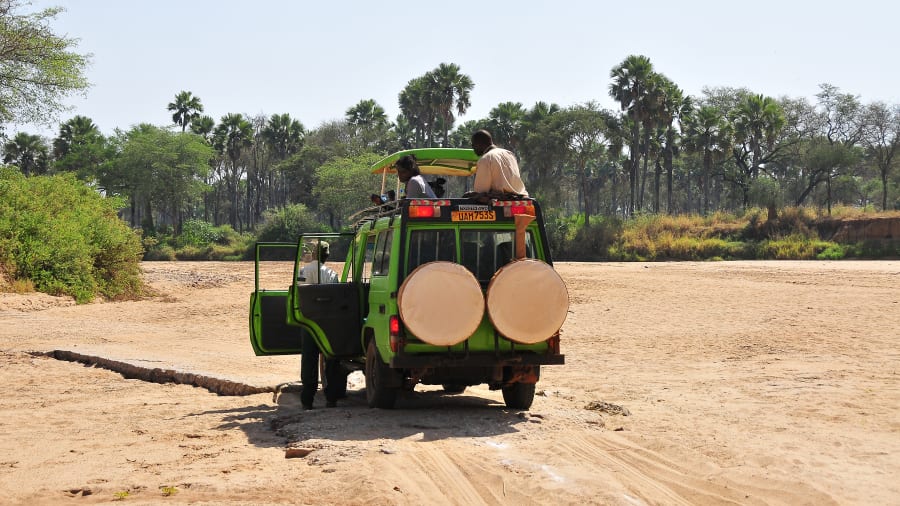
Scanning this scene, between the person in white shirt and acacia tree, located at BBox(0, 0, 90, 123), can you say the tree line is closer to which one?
acacia tree, located at BBox(0, 0, 90, 123)

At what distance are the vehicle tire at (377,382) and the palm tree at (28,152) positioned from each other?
8490cm

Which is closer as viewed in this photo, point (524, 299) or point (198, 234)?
point (524, 299)

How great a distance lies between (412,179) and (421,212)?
43.6 inches

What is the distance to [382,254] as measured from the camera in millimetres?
9906

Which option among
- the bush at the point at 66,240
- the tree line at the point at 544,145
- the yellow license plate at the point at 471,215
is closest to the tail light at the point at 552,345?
the yellow license plate at the point at 471,215

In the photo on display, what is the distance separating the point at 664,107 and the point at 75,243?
48875mm

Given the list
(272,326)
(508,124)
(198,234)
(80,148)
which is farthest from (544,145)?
(272,326)

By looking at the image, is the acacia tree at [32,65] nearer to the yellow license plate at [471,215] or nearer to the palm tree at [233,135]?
the yellow license plate at [471,215]

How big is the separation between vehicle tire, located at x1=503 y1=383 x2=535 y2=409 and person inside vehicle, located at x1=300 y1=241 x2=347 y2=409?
6.93 feet

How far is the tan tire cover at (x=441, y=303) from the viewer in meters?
8.68

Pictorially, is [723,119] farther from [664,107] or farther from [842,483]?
[842,483]

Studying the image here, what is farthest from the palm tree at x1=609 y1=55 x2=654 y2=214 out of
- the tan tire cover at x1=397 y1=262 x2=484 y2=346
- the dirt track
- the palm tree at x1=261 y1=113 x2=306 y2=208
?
the tan tire cover at x1=397 y1=262 x2=484 y2=346

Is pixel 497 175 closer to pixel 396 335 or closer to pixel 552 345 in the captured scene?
pixel 552 345

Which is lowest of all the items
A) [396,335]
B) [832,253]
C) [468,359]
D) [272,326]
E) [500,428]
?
[500,428]
